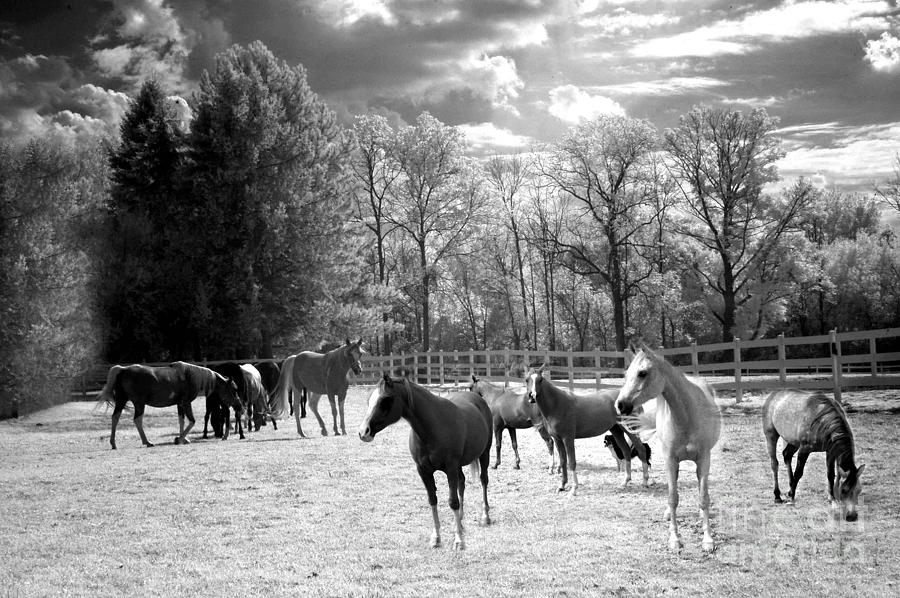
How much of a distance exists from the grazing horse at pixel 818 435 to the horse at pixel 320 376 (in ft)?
30.3

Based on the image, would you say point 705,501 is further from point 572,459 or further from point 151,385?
point 151,385

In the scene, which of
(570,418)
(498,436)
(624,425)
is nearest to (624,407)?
(570,418)

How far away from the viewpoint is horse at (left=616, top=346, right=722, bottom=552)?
5773mm

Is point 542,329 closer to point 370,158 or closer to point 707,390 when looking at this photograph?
point 370,158

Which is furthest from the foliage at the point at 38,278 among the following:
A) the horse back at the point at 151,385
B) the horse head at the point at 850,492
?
the horse head at the point at 850,492

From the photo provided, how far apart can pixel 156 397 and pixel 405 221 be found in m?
28.3

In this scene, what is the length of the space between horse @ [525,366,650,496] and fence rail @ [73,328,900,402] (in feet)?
Result: 5.42

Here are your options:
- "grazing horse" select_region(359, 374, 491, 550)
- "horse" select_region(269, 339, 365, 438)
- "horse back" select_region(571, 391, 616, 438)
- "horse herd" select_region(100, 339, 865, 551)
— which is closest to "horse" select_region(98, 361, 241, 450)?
"horse" select_region(269, 339, 365, 438)

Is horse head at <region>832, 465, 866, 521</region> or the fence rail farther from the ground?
the fence rail

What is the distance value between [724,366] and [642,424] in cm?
882

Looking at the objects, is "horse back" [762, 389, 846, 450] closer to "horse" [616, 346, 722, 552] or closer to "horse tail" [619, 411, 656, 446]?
"horse tail" [619, 411, 656, 446]

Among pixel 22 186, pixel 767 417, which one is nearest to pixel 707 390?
pixel 767 417

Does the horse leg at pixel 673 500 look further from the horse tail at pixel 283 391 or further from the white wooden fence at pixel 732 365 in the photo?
the horse tail at pixel 283 391

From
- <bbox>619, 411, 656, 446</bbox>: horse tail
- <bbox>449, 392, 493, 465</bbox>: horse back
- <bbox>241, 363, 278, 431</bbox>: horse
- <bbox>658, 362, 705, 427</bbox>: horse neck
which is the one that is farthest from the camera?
<bbox>241, 363, 278, 431</bbox>: horse
